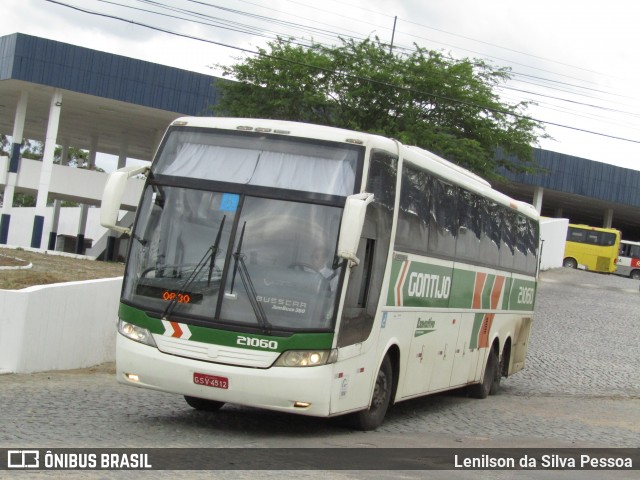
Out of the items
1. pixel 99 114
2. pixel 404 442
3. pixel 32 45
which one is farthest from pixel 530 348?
pixel 99 114

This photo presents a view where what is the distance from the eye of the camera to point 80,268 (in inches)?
1216

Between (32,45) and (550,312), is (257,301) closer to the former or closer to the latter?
(550,312)

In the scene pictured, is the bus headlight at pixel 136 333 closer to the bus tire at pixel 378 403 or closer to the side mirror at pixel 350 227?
the side mirror at pixel 350 227

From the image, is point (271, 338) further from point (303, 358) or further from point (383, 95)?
point (383, 95)

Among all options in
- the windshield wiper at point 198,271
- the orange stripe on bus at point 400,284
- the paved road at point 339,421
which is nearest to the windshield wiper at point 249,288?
the windshield wiper at point 198,271

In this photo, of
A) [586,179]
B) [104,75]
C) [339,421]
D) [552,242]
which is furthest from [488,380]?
[586,179]

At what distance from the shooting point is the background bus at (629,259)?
65.0 m

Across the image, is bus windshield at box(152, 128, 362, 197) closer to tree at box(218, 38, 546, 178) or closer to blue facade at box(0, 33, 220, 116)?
tree at box(218, 38, 546, 178)

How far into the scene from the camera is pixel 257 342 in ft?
32.4

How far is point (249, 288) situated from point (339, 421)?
2.57 m

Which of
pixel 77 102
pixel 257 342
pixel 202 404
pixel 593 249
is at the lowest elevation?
pixel 202 404

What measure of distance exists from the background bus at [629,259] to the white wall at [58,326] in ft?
175

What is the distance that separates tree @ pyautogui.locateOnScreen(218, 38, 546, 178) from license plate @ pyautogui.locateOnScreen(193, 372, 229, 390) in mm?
22638

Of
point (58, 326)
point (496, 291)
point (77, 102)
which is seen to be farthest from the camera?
→ point (77, 102)
